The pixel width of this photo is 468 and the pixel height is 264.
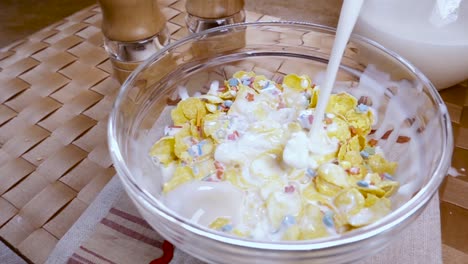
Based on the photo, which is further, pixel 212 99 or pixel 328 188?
pixel 212 99

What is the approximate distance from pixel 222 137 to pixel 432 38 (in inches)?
15.0

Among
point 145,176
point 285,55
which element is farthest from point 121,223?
point 285,55

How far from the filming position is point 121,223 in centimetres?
54

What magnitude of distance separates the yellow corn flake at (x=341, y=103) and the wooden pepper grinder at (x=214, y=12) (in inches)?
10.4

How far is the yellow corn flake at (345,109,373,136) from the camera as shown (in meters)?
0.57

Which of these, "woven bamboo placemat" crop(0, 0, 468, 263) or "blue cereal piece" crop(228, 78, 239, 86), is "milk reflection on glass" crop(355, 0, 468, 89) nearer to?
"woven bamboo placemat" crop(0, 0, 468, 263)

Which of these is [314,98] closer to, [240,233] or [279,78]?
[279,78]

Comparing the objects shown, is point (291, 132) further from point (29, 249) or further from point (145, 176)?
point (29, 249)

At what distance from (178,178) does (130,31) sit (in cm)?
29

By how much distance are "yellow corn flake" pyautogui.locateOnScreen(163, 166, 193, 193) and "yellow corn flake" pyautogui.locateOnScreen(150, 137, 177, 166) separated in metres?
0.03

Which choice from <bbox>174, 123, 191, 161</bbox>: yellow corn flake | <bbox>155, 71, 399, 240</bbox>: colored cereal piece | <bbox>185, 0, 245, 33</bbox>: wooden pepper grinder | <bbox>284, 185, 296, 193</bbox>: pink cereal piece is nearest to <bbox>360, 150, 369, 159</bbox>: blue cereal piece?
<bbox>155, 71, 399, 240</bbox>: colored cereal piece

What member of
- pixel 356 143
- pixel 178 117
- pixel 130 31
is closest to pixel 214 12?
pixel 130 31

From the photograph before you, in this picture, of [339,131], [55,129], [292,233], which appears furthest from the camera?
[55,129]

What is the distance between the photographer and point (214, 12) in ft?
2.48
